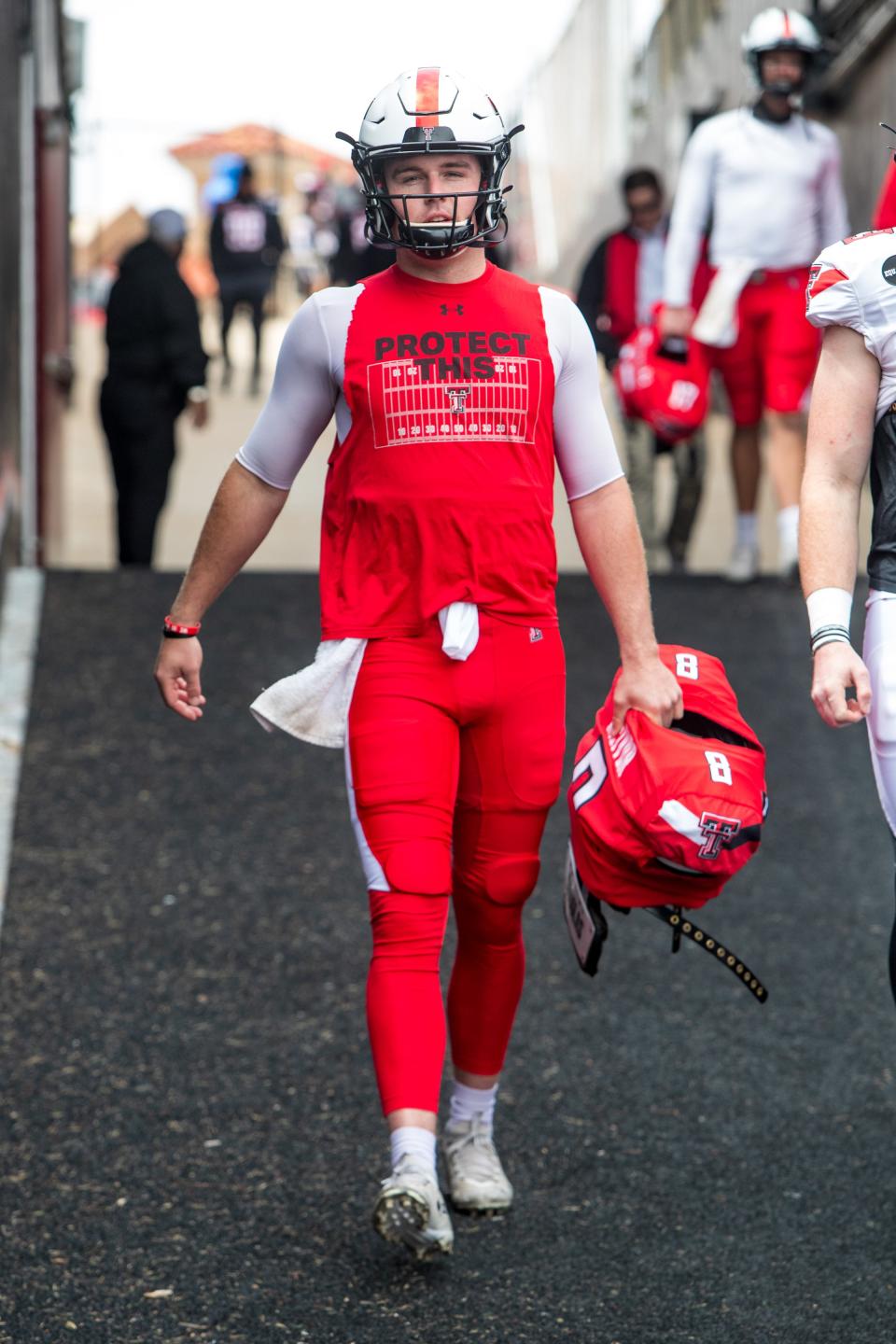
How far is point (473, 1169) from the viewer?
412 centimetres

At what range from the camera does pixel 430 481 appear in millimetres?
3680

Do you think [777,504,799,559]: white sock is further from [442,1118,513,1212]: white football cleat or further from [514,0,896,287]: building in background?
[442,1118,513,1212]: white football cleat

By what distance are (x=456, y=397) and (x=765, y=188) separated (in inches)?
194

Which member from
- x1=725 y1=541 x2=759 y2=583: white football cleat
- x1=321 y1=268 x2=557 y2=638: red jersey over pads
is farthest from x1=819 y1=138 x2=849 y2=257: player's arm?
x1=321 y1=268 x2=557 y2=638: red jersey over pads

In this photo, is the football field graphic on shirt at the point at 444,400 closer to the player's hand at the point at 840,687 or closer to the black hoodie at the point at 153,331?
the player's hand at the point at 840,687

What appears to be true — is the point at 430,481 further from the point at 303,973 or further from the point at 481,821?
the point at 303,973

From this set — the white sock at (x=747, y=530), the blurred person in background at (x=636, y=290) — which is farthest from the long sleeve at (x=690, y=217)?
the blurred person in background at (x=636, y=290)

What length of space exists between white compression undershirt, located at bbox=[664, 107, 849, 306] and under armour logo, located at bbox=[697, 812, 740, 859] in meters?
5.15

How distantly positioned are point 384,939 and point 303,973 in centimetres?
172

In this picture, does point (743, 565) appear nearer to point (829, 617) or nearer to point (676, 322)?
point (676, 322)

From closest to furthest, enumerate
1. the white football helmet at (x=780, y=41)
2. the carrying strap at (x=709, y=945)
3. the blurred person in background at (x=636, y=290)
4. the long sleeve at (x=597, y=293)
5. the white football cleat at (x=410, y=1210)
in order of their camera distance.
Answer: the white football cleat at (x=410, y=1210), the carrying strap at (x=709, y=945), the white football helmet at (x=780, y=41), the blurred person in background at (x=636, y=290), the long sleeve at (x=597, y=293)

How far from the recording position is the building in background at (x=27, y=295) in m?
9.64

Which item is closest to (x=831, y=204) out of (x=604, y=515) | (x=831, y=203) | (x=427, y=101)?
(x=831, y=203)

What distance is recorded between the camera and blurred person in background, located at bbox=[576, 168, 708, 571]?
9.85 m
